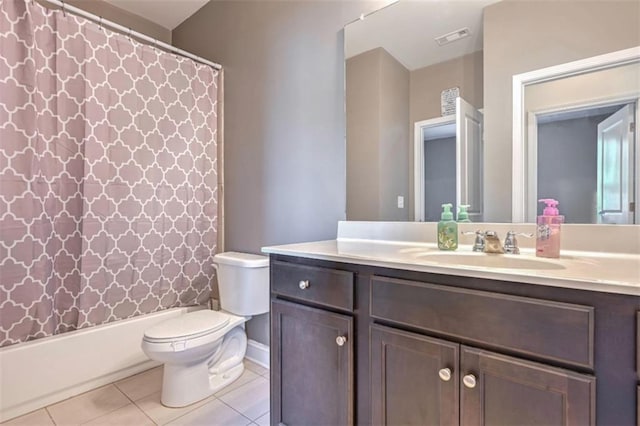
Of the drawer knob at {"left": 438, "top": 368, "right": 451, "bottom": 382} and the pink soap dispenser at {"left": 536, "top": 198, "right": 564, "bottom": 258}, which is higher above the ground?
the pink soap dispenser at {"left": 536, "top": 198, "right": 564, "bottom": 258}

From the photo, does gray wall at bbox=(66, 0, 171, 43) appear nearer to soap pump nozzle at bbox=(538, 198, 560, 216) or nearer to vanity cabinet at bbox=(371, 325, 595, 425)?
vanity cabinet at bbox=(371, 325, 595, 425)

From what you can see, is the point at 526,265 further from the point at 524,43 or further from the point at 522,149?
the point at 524,43

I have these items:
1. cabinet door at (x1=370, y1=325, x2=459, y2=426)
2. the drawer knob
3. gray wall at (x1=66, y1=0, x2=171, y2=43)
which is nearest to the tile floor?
cabinet door at (x1=370, y1=325, x2=459, y2=426)

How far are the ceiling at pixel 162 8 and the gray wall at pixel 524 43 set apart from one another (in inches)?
82.9

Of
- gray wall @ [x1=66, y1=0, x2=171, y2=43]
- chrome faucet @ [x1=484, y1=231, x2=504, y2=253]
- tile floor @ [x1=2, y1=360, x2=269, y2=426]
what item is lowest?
tile floor @ [x1=2, y1=360, x2=269, y2=426]

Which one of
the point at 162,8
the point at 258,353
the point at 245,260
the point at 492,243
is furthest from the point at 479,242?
the point at 162,8

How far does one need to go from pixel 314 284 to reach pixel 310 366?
299 millimetres

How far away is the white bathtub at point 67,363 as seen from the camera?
1583mm

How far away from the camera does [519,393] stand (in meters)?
0.76

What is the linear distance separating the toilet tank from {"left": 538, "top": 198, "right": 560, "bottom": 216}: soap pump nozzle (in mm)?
1375

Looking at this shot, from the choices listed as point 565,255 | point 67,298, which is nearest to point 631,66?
point 565,255

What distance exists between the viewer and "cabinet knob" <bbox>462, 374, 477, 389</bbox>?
821 millimetres

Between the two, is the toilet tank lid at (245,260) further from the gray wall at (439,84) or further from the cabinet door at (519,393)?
the cabinet door at (519,393)

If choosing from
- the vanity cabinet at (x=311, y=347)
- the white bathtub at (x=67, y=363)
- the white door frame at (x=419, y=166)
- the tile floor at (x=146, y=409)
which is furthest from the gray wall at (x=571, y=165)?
the white bathtub at (x=67, y=363)
